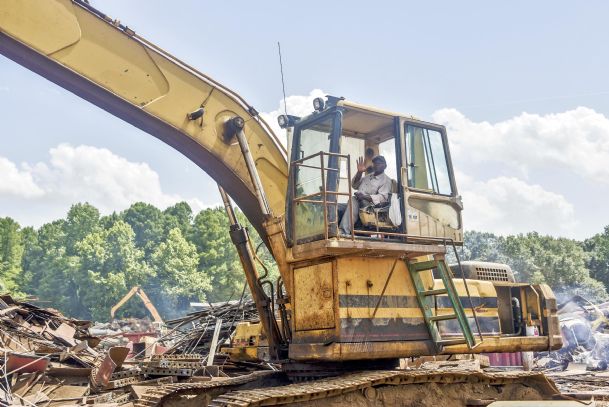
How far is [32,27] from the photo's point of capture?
250 inches

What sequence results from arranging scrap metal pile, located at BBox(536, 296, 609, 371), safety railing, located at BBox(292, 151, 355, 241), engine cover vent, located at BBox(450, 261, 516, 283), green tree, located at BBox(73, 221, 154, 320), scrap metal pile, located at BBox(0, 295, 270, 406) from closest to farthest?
1. safety railing, located at BBox(292, 151, 355, 241)
2. engine cover vent, located at BBox(450, 261, 516, 283)
3. scrap metal pile, located at BBox(0, 295, 270, 406)
4. scrap metal pile, located at BBox(536, 296, 609, 371)
5. green tree, located at BBox(73, 221, 154, 320)

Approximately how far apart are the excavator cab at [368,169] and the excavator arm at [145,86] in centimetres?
59

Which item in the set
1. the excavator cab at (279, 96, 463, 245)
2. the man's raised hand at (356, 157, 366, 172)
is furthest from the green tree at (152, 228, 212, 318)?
the excavator cab at (279, 96, 463, 245)

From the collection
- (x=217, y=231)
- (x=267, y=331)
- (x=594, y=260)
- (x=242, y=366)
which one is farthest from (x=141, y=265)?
(x=267, y=331)

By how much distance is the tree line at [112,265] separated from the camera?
191ft

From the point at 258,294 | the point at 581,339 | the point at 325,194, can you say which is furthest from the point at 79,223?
the point at 325,194

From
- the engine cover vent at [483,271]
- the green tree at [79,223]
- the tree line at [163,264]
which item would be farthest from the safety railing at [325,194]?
the green tree at [79,223]

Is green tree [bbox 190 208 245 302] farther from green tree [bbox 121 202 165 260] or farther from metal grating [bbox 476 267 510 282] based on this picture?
metal grating [bbox 476 267 510 282]

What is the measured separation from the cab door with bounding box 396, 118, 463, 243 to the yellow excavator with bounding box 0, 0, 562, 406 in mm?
18

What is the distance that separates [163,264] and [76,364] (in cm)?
4741

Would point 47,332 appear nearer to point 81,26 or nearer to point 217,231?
point 81,26

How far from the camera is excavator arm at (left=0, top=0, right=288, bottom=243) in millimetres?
6410

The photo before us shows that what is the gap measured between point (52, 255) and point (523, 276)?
153 feet

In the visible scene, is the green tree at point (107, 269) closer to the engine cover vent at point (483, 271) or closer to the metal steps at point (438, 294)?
the engine cover vent at point (483, 271)
